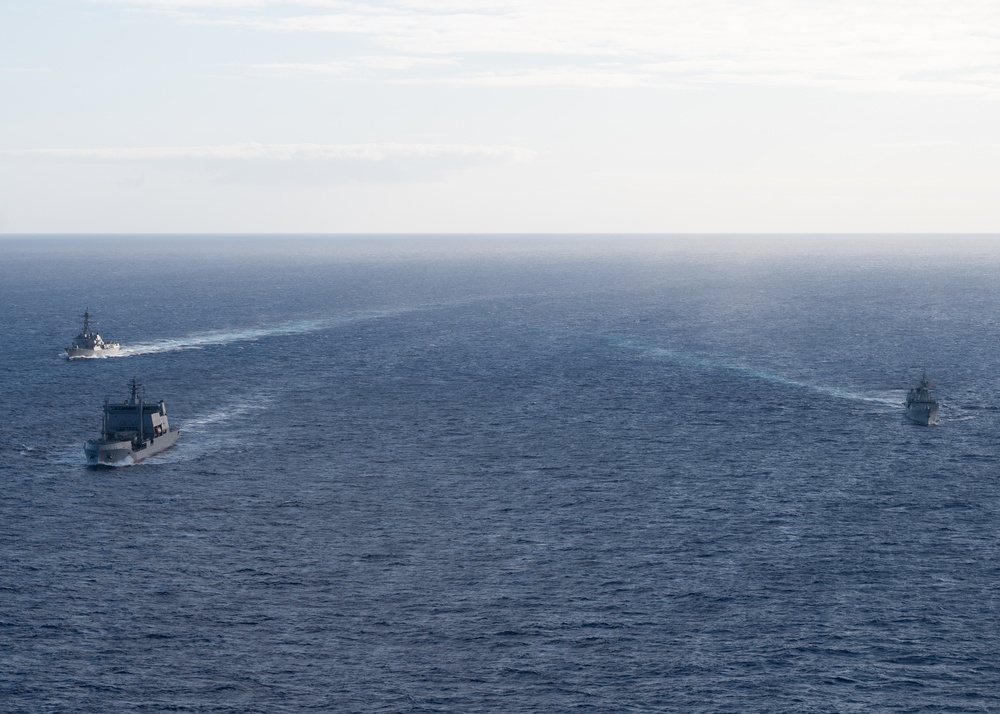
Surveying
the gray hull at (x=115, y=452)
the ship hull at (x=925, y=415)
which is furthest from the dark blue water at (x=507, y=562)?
the ship hull at (x=925, y=415)

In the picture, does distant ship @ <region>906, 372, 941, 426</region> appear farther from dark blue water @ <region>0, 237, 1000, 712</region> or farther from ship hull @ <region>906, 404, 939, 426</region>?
dark blue water @ <region>0, 237, 1000, 712</region>

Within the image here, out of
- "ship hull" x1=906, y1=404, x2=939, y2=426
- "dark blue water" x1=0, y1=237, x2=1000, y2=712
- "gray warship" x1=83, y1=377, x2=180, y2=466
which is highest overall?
"ship hull" x1=906, y1=404, x2=939, y2=426

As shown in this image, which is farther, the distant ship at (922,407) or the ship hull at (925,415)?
the distant ship at (922,407)

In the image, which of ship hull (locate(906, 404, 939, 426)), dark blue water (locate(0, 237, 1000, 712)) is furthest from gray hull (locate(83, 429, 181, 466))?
ship hull (locate(906, 404, 939, 426))

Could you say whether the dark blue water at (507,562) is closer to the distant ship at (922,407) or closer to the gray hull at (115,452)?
the gray hull at (115,452)

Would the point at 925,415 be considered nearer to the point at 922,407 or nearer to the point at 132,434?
the point at 922,407

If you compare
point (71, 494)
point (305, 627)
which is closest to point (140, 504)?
point (71, 494)

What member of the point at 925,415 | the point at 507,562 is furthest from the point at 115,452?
the point at 925,415

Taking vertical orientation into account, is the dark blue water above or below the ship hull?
below
